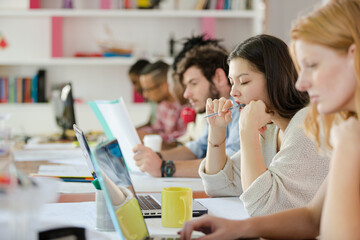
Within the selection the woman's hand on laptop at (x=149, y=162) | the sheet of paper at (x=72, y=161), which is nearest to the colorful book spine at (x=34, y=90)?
the sheet of paper at (x=72, y=161)

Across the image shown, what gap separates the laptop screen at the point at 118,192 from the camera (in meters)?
0.92

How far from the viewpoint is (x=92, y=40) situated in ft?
16.7

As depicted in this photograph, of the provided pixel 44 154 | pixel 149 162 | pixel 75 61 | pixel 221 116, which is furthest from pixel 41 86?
pixel 221 116

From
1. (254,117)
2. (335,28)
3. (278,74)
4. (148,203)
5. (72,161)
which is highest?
(335,28)

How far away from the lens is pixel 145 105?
5008 mm

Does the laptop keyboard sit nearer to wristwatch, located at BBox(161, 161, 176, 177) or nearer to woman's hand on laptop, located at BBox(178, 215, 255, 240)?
woman's hand on laptop, located at BBox(178, 215, 255, 240)

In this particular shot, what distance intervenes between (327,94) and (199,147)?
5.36 feet

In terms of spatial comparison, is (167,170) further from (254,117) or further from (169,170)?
(254,117)

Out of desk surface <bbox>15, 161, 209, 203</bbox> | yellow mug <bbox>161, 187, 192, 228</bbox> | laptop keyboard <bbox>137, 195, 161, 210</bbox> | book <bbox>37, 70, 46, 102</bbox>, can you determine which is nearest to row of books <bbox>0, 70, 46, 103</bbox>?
book <bbox>37, 70, 46, 102</bbox>

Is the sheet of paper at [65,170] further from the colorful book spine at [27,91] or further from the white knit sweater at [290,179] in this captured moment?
the colorful book spine at [27,91]

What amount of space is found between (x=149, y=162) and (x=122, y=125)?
0.22 metres

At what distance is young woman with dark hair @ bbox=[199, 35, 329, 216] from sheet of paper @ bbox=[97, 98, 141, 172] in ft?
1.60

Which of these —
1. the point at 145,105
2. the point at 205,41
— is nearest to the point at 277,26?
the point at 145,105

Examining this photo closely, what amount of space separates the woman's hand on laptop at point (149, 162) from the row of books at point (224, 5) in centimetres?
308
